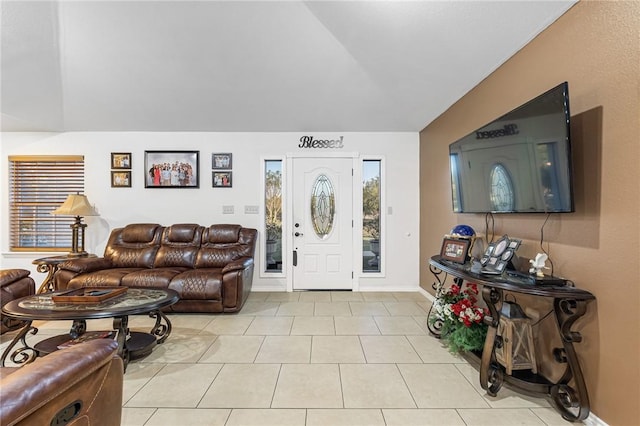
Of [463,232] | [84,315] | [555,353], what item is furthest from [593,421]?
[84,315]

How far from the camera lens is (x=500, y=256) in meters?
2.10

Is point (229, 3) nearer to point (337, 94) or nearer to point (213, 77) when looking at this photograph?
point (213, 77)

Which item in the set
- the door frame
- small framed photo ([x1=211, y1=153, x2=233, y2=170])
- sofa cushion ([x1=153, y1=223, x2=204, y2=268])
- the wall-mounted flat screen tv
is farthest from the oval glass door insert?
the wall-mounted flat screen tv

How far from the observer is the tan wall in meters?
1.48

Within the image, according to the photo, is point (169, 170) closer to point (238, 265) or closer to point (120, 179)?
point (120, 179)

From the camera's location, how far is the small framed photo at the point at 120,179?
4.50 meters

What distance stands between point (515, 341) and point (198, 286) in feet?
10.2

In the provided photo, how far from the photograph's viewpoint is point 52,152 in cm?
448

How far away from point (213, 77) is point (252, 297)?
2.94 metres

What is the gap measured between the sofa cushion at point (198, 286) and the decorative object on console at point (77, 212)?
6.06 ft

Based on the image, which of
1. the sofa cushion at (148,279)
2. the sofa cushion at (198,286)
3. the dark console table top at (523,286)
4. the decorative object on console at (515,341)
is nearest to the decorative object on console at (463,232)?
the dark console table top at (523,286)

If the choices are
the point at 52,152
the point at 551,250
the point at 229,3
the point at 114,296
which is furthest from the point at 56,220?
the point at 551,250

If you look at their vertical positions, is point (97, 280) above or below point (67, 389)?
below

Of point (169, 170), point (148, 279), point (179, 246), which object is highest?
point (169, 170)
